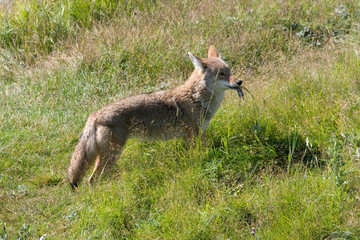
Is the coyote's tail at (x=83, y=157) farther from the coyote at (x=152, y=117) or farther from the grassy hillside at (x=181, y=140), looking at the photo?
the grassy hillside at (x=181, y=140)

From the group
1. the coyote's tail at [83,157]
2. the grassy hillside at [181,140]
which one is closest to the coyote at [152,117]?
the coyote's tail at [83,157]

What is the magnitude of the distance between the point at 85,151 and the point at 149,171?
2.55 ft

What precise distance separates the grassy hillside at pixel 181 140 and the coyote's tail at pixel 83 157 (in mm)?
213

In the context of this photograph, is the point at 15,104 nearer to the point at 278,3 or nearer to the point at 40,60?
the point at 40,60

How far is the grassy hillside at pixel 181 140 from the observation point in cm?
400

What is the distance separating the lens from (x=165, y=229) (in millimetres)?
3945

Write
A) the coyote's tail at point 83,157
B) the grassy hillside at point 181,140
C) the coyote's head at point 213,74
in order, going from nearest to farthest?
the grassy hillside at point 181,140 < the coyote's tail at point 83,157 < the coyote's head at point 213,74

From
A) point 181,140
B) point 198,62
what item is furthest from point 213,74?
point 181,140

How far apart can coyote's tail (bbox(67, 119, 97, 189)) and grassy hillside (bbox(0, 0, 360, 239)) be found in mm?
213

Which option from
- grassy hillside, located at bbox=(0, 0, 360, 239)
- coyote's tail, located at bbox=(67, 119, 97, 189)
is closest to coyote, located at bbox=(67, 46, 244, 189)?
coyote's tail, located at bbox=(67, 119, 97, 189)

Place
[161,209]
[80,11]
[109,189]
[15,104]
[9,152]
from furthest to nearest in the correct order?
[80,11], [15,104], [9,152], [109,189], [161,209]

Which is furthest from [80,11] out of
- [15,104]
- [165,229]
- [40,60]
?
[165,229]

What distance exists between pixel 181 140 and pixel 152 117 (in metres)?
0.51

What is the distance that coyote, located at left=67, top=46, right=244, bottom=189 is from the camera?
4.86 meters
